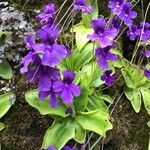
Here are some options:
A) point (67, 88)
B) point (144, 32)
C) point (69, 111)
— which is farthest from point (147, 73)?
point (67, 88)

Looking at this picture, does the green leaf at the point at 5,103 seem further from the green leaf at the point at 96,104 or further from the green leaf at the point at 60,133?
the green leaf at the point at 96,104

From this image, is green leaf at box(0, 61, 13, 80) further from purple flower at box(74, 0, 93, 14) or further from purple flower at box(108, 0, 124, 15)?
purple flower at box(108, 0, 124, 15)

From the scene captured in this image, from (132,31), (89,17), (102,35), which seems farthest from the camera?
(89,17)

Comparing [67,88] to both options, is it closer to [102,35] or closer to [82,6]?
[102,35]

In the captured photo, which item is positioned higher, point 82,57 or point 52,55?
point 52,55

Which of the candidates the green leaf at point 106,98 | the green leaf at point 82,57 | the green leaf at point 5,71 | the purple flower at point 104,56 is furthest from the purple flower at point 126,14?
the green leaf at point 5,71

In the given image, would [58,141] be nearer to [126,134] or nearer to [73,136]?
[73,136]
